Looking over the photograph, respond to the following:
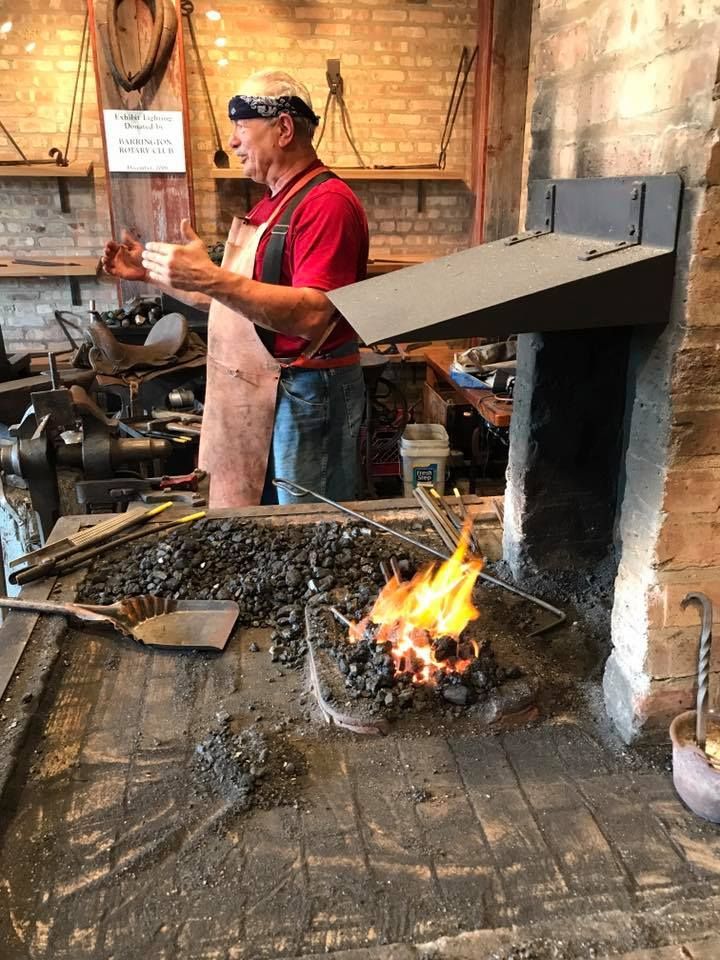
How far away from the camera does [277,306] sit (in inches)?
109

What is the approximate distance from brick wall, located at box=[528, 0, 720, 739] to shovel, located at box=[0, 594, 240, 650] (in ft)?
3.72

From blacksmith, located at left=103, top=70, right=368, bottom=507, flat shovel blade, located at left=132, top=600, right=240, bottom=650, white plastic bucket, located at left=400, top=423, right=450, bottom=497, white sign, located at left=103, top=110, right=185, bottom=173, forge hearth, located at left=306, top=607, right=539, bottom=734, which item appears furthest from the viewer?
white sign, located at left=103, top=110, right=185, bottom=173

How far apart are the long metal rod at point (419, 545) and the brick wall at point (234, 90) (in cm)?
450

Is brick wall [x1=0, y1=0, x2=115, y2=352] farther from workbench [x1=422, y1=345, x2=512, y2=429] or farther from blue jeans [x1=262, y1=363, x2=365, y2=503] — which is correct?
blue jeans [x1=262, y1=363, x2=365, y2=503]

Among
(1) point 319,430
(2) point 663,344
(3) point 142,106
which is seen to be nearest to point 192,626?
(1) point 319,430

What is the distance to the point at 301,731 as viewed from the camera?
2047 millimetres

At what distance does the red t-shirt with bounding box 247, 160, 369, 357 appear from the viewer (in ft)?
9.50

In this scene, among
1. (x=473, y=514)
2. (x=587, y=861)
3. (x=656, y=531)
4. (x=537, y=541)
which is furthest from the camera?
(x=473, y=514)

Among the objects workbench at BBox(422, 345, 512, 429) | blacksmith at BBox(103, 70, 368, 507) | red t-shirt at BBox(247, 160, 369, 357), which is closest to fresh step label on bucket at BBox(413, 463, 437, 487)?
workbench at BBox(422, 345, 512, 429)

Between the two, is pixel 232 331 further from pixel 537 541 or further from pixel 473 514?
pixel 537 541

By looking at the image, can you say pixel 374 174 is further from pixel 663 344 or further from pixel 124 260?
pixel 663 344

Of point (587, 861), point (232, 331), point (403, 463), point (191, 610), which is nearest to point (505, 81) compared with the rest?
point (403, 463)

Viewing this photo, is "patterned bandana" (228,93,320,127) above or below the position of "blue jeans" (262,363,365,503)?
above

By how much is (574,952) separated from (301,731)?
828 mm
